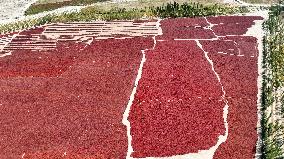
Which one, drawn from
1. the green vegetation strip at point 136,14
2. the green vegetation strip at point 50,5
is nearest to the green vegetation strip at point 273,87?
the green vegetation strip at point 136,14

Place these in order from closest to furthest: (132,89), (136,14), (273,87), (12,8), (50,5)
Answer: (273,87) → (132,89) → (136,14) → (50,5) → (12,8)

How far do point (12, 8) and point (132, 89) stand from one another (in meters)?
22.1

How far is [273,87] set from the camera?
28.0m

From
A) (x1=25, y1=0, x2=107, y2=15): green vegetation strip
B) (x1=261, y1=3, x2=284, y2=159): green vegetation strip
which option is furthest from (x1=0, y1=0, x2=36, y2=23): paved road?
(x1=261, y1=3, x2=284, y2=159): green vegetation strip

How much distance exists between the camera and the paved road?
144ft

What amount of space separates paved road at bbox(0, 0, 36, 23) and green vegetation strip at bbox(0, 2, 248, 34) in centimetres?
291

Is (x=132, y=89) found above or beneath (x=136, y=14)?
beneath

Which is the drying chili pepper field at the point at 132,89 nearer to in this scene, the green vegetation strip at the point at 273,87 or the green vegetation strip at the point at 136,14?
the green vegetation strip at the point at 273,87

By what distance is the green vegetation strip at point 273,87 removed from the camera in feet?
73.8

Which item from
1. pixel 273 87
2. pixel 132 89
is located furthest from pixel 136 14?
pixel 273 87

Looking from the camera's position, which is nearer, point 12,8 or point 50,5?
point 50,5

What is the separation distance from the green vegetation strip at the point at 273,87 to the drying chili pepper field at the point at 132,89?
0.57 m

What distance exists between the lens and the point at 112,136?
78.2 ft

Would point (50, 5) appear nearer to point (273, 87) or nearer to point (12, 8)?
point (12, 8)
